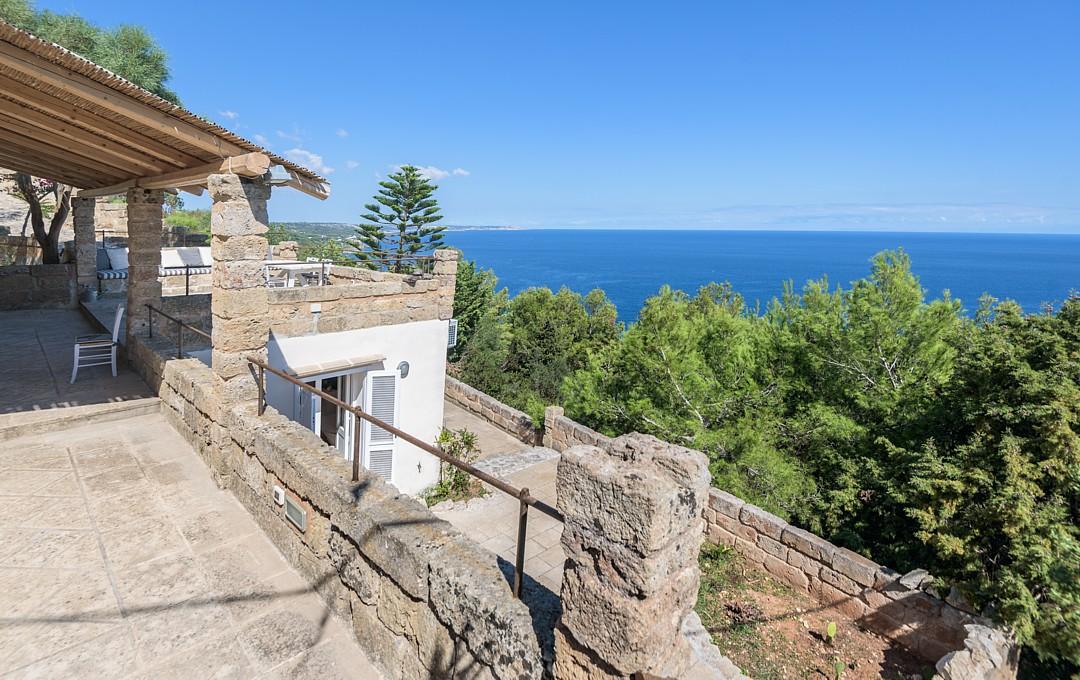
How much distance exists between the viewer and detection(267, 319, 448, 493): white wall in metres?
7.06

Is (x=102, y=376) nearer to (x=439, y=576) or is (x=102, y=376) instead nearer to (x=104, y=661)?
(x=104, y=661)

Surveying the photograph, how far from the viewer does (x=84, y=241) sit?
10.2 m

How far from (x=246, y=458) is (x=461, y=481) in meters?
5.42

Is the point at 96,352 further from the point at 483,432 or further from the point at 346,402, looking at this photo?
the point at 483,432

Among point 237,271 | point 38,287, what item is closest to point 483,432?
point 237,271

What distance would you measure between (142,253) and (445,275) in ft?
12.7

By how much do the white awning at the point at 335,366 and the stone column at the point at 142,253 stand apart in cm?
205

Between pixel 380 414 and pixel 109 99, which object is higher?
pixel 109 99

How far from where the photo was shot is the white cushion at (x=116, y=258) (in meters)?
13.5

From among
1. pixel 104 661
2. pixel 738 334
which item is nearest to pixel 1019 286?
pixel 738 334

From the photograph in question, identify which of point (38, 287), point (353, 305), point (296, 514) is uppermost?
point (353, 305)

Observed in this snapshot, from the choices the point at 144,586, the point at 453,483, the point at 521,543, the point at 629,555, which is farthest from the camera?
the point at 453,483

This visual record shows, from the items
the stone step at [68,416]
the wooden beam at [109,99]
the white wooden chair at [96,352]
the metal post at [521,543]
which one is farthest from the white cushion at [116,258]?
the metal post at [521,543]

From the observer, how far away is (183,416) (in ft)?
16.6
